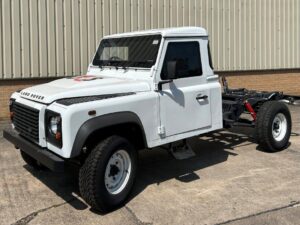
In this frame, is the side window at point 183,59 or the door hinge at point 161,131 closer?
the door hinge at point 161,131

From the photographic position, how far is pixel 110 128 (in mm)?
5570

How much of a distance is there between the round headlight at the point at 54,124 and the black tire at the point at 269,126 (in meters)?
4.03

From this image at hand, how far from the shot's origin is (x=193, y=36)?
6754 mm

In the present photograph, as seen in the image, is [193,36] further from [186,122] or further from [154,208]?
[154,208]

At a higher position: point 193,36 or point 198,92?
point 193,36

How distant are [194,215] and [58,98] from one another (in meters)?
2.12

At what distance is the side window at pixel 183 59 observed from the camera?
629cm

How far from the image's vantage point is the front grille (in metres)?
5.55

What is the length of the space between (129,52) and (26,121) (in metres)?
1.88

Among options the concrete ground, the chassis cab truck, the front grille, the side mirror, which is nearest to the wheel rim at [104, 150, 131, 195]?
the chassis cab truck

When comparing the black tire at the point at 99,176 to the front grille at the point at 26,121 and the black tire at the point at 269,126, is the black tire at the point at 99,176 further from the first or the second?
the black tire at the point at 269,126

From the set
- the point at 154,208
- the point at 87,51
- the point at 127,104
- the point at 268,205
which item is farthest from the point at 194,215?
the point at 87,51

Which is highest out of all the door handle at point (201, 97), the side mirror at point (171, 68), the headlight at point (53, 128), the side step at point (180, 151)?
the side mirror at point (171, 68)

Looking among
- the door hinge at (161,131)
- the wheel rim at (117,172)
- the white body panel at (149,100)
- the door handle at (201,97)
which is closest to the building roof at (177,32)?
the white body panel at (149,100)
